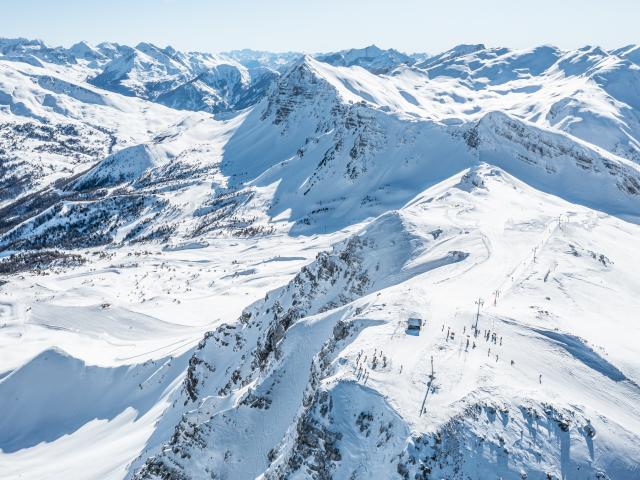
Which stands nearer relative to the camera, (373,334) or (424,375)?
(424,375)

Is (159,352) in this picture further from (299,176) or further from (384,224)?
(299,176)

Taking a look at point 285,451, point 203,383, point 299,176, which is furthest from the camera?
point 299,176

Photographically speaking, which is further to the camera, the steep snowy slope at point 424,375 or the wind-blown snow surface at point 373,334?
the wind-blown snow surface at point 373,334

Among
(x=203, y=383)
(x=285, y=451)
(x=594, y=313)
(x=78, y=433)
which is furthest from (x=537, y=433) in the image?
(x=78, y=433)

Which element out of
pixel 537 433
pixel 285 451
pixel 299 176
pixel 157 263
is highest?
pixel 537 433

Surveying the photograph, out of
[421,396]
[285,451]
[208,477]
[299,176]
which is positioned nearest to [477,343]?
[421,396]

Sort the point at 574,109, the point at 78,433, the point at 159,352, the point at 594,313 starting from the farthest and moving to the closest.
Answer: the point at 574,109 → the point at 159,352 → the point at 78,433 → the point at 594,313

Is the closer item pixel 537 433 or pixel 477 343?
pixel 537 433

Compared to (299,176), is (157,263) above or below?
below

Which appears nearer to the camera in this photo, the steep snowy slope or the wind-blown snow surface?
the steep snowy slope
